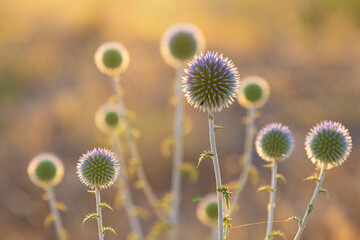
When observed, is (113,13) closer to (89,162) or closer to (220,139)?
(220,139)

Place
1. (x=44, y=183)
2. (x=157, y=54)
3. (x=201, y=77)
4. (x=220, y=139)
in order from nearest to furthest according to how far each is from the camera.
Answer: (x=201, y=77) → (x=44, y=183) → (x=220, y=139) → (x=157, y=54)

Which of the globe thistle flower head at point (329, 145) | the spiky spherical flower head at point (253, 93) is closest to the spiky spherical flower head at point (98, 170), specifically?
the globe thistle flower head at point (329, 145)

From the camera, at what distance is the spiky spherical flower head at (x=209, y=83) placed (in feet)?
9.25

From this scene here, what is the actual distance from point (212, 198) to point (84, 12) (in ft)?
36.6

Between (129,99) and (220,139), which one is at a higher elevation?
(129,99)

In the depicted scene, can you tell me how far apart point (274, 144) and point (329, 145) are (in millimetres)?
553

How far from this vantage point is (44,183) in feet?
13.9

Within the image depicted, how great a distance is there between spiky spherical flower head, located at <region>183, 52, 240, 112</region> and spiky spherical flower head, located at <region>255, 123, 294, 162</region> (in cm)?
83

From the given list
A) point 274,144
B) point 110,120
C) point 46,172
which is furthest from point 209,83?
point 110,120

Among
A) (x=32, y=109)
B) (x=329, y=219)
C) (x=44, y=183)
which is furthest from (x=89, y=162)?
(x=32, y=109)

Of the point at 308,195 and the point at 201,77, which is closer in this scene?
the point at 201,77

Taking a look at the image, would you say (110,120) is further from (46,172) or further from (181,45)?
(181,45)

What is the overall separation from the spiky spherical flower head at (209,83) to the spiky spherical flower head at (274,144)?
2.74ft

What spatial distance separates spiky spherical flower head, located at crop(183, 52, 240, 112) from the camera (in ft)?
9.25
